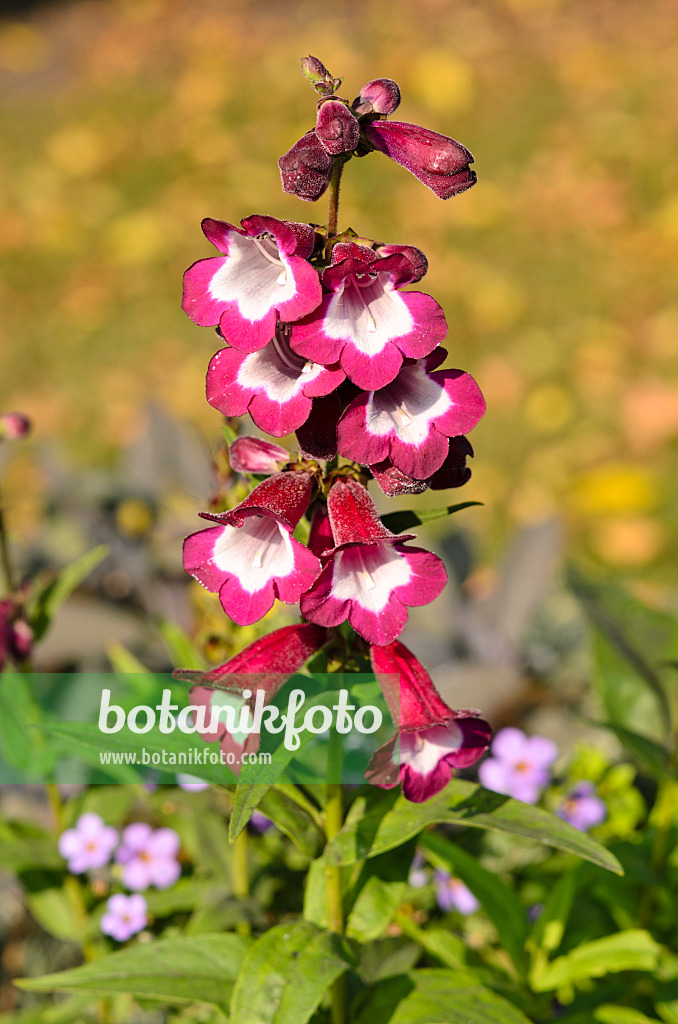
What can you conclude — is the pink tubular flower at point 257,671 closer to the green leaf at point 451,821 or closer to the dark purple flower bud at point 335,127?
the green leaf at point 451,821

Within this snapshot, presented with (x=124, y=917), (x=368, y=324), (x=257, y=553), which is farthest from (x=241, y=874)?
(x=368, y=324)

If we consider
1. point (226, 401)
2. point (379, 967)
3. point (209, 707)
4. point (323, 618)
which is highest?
point (226, 401)

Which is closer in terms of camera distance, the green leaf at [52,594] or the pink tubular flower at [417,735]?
the pink tubular flower at [417,735]

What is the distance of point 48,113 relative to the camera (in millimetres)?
6555

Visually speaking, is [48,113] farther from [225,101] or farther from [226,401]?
[226,401]

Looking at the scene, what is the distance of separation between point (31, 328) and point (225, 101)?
8.09ft

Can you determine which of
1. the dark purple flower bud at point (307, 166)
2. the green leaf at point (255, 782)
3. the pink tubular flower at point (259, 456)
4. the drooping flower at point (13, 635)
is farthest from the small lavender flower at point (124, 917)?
the dark purple flower bud at point (307, 166)

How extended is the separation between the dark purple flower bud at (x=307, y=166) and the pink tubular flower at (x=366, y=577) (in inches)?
14.1

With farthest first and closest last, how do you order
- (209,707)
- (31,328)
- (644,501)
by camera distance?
(31,328) → (644,501) → (209,707)

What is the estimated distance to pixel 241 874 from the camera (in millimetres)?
1845

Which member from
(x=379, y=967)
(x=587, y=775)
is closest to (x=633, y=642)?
(x=587, y=775)

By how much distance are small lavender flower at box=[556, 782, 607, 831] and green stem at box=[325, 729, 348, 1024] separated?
0.73 m

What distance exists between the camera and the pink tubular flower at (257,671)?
120 centimetres

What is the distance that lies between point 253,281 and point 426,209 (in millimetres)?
4702
